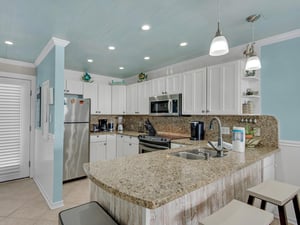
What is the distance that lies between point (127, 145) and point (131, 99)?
1.27 metres

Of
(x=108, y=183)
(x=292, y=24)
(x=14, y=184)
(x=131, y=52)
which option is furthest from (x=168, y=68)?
(x=14, y=184)

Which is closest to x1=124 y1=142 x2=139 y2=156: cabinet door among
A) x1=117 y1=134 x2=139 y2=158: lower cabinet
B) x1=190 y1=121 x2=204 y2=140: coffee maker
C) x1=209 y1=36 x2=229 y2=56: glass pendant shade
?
x1=117 y1=134 x2=139 y2=158: lower cabinet

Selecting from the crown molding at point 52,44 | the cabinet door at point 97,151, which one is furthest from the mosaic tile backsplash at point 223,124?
the crown molding at point 52,44

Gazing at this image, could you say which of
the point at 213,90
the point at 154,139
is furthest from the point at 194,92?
the point at 154,139

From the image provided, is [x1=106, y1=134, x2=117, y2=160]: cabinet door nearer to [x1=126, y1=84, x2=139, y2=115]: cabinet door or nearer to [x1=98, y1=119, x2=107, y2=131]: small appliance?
[x1=98, y1=119, x2=107, y2=131]: small appliance

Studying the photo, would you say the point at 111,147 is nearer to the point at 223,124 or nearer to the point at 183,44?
the point at 223,124

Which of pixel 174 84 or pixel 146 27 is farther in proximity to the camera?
pixel 174 84

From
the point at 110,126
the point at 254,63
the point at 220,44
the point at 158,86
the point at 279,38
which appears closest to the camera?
the point at 220,44

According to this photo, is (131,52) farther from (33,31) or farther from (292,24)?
(292,24)

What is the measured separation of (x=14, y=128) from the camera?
3.81m

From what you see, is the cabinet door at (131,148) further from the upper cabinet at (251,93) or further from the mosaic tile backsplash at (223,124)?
the upper cabinet at (251,93)

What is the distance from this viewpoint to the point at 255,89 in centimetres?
279

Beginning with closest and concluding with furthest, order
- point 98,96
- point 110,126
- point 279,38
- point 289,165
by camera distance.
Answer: point 289,165 < point 279,38 < point 98,96 < point 110,126

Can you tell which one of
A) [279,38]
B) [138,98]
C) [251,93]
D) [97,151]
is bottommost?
[97,151]
